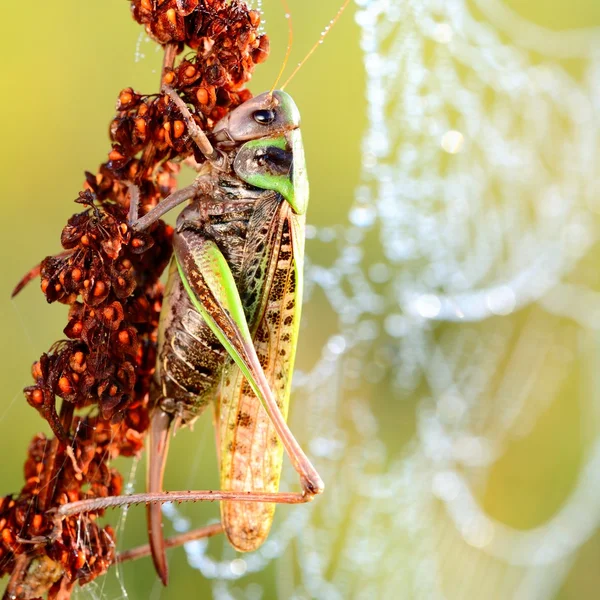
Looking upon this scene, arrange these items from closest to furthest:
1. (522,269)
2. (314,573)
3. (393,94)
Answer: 1. (393,94)
2. (314,573)
3. (522,269)

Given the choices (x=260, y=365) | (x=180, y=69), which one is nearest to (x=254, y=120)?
(x=180, y=69)

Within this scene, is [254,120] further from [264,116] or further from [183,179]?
[183,179]

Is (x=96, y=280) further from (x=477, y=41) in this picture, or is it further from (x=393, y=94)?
(x=477, y=41)

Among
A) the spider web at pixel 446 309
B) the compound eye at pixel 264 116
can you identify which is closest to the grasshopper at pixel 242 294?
the compound eye at pixel 264 116

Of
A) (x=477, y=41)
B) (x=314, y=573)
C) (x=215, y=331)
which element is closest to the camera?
(x=215, y=331)

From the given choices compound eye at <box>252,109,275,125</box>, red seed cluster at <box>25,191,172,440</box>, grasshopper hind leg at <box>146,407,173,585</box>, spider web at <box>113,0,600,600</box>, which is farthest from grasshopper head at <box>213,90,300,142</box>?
spider web at <box>113,0,600,600</box>

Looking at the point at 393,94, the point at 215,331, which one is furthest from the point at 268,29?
the point at 215,331

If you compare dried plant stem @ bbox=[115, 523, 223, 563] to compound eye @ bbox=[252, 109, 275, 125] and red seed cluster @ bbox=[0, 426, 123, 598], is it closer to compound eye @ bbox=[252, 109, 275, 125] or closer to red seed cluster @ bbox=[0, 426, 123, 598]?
red seed cluster @ bbox=[0, 426, 123, 598]
